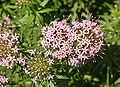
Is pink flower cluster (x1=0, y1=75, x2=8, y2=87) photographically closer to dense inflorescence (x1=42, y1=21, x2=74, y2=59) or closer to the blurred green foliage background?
the blurred green foliage background

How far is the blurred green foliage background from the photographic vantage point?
3.91 m

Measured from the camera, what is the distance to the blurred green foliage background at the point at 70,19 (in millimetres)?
3912

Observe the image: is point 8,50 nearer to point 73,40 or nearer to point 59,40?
point 59,40

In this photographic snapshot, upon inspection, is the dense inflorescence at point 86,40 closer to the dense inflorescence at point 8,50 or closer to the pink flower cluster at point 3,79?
the dense inflorescence at point 8,50

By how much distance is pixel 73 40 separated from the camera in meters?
3.45

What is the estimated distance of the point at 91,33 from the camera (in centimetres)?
349

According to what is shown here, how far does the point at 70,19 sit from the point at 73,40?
76 centimetres

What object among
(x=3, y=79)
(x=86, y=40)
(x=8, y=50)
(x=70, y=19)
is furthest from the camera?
(x=70, y=19)

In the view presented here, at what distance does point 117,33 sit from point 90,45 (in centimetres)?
106

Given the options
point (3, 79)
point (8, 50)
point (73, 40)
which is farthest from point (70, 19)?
point (3, 79)

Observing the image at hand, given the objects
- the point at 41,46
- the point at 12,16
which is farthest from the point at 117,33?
the point at 12,16

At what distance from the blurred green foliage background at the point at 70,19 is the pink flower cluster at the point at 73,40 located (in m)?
0.29

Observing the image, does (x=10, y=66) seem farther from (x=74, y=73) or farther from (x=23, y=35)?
(x=74, y=73)

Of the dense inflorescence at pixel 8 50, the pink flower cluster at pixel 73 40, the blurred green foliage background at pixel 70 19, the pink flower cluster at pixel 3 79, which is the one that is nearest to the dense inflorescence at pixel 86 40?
the pink flower cluster at pixel 73 40
